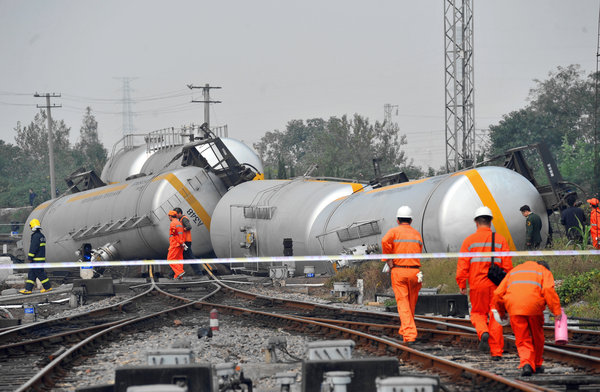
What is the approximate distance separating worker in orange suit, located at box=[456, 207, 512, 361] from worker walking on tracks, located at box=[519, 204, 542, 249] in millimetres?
9128

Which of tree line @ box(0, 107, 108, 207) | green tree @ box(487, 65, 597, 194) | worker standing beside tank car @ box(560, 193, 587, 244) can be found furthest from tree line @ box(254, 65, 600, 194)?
worker standing beside tank car @ box(560, 193, 587, 244)

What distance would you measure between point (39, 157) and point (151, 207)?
78.8 meters

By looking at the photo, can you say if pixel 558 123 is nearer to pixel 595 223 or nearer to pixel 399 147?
pixel 399 147

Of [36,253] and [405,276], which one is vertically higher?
[36,253]

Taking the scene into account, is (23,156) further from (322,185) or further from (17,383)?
(17,383)

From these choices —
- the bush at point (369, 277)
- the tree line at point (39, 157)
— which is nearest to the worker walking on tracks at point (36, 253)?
the bush at point (369, 277)

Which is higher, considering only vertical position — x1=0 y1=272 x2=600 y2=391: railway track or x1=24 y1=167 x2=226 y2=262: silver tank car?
x1=24 y1=167 x2=226 y2=262: silver tank car

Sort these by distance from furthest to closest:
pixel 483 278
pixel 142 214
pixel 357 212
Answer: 1. pixel 142 214
2. pixel 357 212
3. pixel 483 278

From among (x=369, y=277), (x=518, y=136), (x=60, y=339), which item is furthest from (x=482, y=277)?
(x=518, y=136)

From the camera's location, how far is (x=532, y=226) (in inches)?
700

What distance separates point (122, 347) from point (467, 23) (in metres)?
31.9

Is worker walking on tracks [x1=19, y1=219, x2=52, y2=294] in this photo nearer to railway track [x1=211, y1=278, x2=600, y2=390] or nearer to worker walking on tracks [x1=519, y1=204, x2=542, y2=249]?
railway track [x1=211, y1=278, x2=600, y2=390]

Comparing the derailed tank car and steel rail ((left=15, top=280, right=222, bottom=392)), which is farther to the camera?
the derailed tank car

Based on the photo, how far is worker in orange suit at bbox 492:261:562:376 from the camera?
764 centimetres
